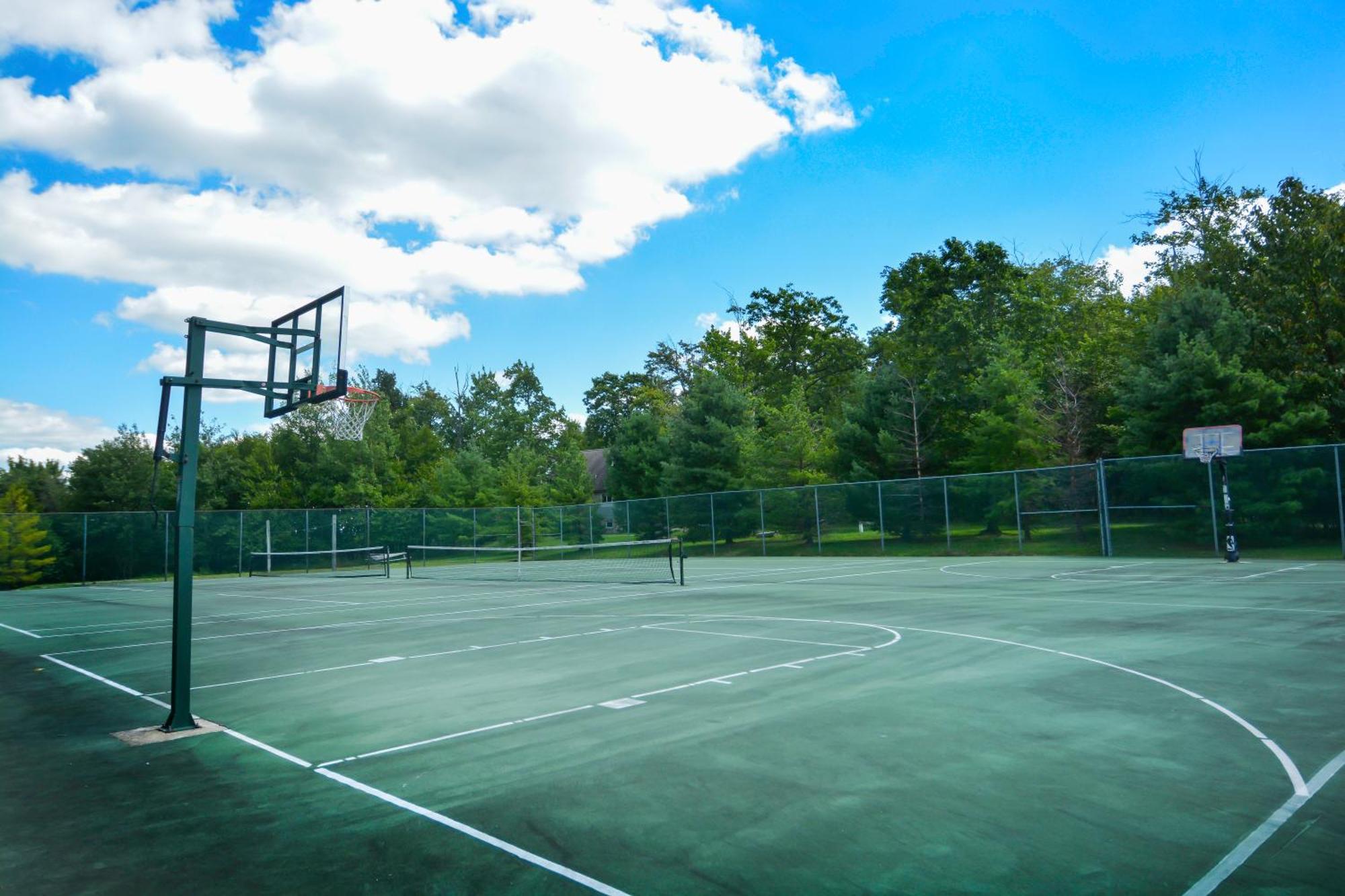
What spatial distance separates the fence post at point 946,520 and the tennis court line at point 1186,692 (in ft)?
65.8

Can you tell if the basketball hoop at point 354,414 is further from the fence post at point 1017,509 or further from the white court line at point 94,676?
the white court line at point 94,676

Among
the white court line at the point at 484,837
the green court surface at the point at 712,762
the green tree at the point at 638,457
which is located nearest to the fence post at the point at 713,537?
the green tree at the point at 638,457

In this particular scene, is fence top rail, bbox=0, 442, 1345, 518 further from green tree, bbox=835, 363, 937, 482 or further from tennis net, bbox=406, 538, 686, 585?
tennis net, bbox=406, 538, 686, 585

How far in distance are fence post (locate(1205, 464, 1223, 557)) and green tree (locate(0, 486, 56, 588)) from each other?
37.8m

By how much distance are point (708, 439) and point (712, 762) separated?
40.4 metres

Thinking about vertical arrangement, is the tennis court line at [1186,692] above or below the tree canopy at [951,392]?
below

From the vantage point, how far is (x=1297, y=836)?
14.2 ft

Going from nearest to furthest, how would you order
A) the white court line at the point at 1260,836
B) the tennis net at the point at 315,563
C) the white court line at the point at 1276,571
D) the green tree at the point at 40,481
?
the white court line at the point at 1260,836 → the white court line at the point at 1276,571 → the tennis net at the point at 315,563 → the green tree at the point at 40,481

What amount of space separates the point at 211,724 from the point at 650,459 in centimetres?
4275

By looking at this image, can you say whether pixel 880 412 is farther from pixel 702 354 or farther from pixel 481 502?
pixel 702 354

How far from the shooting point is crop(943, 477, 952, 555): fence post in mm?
31203

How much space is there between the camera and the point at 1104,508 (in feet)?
89.5

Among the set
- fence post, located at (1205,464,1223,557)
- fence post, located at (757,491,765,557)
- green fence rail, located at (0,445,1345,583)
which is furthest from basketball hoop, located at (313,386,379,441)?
fence post, located at (1205,464,1223,557)

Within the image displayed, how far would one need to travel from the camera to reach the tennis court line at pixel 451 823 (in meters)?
4.02
